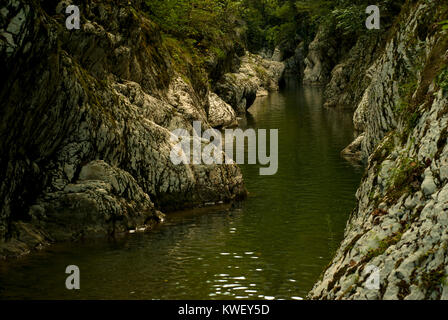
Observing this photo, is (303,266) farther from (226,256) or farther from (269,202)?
(269,202)

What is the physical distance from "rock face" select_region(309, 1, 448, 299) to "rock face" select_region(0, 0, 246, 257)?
8.36 meters

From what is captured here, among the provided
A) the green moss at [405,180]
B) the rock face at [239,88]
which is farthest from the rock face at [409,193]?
the rock face at [239,88]

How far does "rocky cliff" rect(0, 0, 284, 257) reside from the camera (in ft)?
50.6

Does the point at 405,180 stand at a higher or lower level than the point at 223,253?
higher

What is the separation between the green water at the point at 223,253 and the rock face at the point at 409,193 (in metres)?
3.56

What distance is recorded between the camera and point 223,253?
1587cm

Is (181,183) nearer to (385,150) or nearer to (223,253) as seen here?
(223,253)

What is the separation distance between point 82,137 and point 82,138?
0.09 ft

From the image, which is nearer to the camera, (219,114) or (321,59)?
(219,114)

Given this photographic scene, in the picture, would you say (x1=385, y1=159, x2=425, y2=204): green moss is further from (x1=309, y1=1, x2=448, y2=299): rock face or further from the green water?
the green water

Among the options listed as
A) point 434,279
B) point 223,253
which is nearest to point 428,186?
point 434,279

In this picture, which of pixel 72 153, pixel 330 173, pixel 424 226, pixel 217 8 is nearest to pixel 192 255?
pixel 72 153

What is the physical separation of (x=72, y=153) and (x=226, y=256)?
545 centimetres

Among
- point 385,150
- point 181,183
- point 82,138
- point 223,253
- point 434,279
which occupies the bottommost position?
point 223,253
